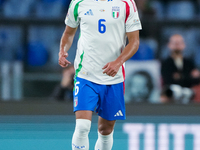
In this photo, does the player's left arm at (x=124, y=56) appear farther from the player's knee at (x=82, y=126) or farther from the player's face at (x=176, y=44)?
the player's face at (x=176, y=44)

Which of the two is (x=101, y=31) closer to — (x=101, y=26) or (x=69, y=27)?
(x=101, y=26)

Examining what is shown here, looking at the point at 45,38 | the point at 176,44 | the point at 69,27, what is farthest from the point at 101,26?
the point at 45,38

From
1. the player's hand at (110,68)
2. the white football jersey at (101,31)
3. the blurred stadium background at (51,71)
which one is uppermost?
the white football jersey at (101,31)

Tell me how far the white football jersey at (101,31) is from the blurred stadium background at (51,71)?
7.54ft

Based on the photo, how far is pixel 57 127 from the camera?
6.05m

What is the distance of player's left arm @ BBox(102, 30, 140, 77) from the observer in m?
3.25

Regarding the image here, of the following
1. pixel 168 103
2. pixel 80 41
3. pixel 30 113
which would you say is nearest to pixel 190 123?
pixel 168 103

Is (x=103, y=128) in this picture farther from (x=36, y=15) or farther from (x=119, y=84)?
(x=36, y=15)

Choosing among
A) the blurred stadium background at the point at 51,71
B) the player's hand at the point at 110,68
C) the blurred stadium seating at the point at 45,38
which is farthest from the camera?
the blurred stadium seating at the point at 45,38

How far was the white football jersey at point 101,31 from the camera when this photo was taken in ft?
11.4

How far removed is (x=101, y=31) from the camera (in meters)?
3.48

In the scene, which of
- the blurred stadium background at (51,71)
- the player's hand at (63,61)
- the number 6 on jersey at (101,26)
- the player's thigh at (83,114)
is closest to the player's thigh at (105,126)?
the player's thigh at (83,114)

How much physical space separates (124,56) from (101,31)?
0.99 ft

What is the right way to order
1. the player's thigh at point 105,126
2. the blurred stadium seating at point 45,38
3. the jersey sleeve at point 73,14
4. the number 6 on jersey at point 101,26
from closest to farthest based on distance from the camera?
the number 6 on jersey at point 101,26 → the jersey sleeve at point 73,14 → the player's thigh at point 105,126 → the blurred stadium seating at point 45,38
